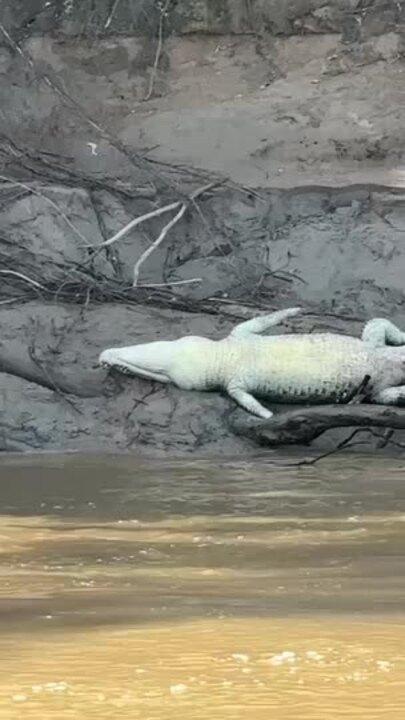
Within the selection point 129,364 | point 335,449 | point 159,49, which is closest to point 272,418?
point 335,449

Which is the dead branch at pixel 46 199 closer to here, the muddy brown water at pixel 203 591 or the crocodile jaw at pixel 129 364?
the crocodile jaw at pixel 129 364

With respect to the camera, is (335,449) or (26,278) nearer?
(335,449)

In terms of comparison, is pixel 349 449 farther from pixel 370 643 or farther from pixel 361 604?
pixel 370 643

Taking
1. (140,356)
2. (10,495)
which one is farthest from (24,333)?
(10,495)

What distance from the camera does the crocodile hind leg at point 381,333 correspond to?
8.89m

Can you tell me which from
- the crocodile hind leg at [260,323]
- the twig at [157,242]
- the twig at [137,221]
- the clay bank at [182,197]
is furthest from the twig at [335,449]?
the twig at [137,221]

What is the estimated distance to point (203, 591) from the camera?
4.86m

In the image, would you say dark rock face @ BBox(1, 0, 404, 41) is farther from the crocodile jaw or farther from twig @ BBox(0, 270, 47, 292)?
the crocodile jaw

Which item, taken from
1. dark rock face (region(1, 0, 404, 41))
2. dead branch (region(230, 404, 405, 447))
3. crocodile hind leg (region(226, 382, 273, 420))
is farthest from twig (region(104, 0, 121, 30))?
dead branch (region(230, 404, 405, 447))

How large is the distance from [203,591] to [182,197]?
5999 mm

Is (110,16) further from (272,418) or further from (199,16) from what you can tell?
(272,418)

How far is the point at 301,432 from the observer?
8109 mm

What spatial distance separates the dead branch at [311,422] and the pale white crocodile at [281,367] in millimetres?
363

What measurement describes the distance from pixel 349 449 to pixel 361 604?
3585mm
